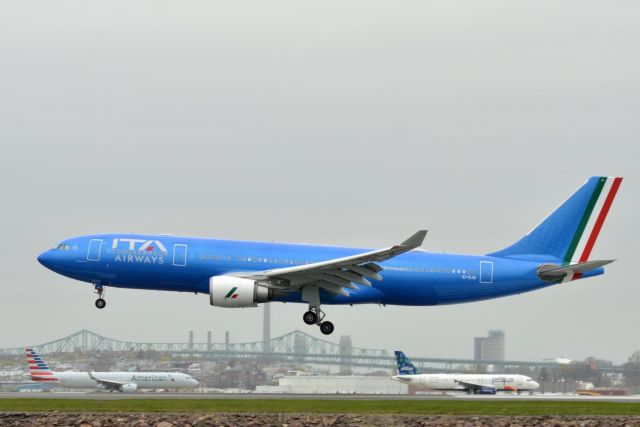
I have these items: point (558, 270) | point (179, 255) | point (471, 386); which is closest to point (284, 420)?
point (179, 255)

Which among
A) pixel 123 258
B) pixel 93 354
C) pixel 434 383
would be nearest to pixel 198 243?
pixel 123 258

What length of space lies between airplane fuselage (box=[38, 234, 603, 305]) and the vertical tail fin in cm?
219

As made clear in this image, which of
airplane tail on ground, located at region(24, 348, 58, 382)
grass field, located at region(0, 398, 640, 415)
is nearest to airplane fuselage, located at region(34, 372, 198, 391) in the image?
airplane tail on ground, located at region(24, 348, 58, 382)

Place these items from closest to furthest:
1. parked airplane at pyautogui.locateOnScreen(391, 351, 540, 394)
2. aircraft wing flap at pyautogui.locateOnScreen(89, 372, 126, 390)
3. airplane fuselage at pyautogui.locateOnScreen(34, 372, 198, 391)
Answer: parked airplane at pyautogui.locateOnScreen(391, 351, 540, 394), airplane fuselage at pyautogui.locateOnScreen(34, 372, 198, 391), aircraft wing flap at pyautogui.locateOnScreen(89, 372, 126, 390)

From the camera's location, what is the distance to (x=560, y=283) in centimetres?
6106

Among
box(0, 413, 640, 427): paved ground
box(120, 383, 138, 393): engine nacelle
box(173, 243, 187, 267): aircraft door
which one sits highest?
box(173, 243, 187, 267): aircraft door

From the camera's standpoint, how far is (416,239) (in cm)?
5034

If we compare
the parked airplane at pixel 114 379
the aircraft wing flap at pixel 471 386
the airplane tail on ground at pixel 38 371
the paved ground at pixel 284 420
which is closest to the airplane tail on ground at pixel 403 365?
the aircraft wing flap at pixel 471 386

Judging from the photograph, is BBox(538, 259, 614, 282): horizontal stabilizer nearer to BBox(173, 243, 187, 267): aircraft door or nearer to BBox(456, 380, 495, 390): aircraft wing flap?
BBox(173, 243, 187, 267): aircraft door

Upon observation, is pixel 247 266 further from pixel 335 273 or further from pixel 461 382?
pixel 461 382

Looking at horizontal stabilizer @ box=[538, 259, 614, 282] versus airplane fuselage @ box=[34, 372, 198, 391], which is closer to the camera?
horizontal stabilizer @ box=[538, 259, 614, 282]

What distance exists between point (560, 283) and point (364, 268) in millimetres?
12282

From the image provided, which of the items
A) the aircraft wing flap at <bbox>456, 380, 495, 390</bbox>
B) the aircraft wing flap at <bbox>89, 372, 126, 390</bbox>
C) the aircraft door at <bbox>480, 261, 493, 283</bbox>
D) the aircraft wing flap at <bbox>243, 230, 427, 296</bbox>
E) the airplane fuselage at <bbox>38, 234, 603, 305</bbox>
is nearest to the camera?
the aircraft wing flap at <bbox>243, 230, 427, 296</bbox>

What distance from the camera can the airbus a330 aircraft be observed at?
55812 mm
